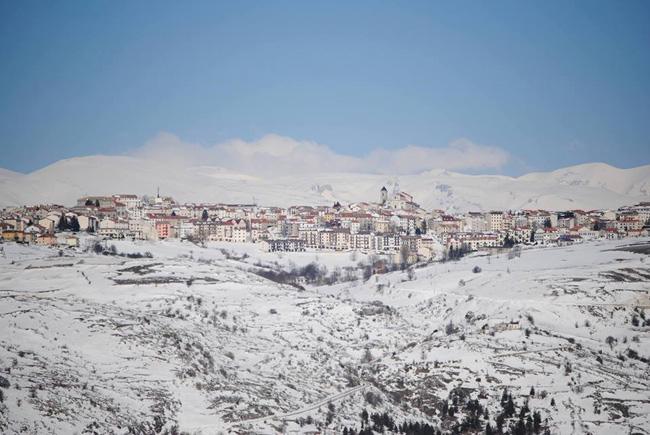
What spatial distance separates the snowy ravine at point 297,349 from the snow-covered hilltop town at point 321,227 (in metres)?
27.3

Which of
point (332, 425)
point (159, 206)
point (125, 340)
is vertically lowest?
point (332, 425)

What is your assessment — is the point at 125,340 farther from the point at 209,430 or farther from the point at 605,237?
the point at 605,237

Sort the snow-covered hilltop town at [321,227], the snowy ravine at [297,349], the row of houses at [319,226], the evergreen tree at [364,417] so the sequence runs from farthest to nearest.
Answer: the row of houses at [319,226] → the snow-covered hilltop town at [321,227] → the evergreen tree at [364,417] → the snowy ravine at [297,349]

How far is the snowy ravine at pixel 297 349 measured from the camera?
39750 millimetres

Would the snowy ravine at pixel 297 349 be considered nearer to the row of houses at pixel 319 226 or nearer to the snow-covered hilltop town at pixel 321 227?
the snow-covered hilltop town at pixel 321 227

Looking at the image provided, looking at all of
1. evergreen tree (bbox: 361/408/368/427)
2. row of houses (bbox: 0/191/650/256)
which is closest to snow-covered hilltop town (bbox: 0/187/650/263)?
row of houses (bbox: 0/191/650/256)

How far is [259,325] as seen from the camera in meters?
56.2

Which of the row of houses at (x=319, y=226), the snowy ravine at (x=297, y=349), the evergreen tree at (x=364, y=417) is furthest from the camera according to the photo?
the row of houses at (x=319, y=226)

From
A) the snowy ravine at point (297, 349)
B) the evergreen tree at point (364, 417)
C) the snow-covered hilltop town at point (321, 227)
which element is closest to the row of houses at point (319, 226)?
the snow-covered hilltop town at point (321, 227)

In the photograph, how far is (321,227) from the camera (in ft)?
404

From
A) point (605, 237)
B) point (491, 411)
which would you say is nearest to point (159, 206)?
point (605, 237)

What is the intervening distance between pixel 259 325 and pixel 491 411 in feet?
59.6

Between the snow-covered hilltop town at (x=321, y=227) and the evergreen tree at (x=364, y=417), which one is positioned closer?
the evergreen tree at (x=364, y=417)

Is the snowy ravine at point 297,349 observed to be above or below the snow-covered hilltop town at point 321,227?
below
